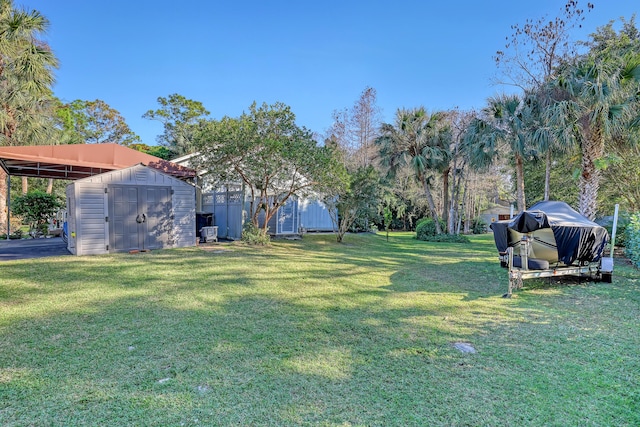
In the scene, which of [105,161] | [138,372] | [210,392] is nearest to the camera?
[210,392]

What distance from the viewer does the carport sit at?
10188 millimetres

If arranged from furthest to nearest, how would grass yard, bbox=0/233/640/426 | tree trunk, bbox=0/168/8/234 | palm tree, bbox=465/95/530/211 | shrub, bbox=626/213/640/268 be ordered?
palm tree, bbox=465/95/530/211 → tree trunk, bbox=0/168/8/234 → shrub, bbox=626/213/640/268 → grass yard, bbox=0/233/640/426

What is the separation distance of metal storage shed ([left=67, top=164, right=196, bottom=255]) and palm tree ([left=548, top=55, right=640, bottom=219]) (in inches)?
501

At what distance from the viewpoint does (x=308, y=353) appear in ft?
10.5

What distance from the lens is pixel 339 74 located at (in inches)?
728

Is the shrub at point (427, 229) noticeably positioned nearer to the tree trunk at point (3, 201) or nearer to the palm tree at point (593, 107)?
the palm tree at point (593, 107)

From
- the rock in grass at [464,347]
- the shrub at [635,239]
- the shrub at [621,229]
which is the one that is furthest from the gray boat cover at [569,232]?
the shrub at [621,229]

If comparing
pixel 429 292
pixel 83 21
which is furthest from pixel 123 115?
pixel 429 292

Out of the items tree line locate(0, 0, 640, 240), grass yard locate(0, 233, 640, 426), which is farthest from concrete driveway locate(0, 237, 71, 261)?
tree line locate(0, 0, 640, 240)

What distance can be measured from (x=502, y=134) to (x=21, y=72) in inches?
731

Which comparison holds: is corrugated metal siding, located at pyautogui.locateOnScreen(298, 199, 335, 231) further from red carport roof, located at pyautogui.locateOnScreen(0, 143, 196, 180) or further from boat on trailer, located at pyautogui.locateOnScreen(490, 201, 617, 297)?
boat on trailer, located at pyautogui.locateOnScreen(490, 201, 617, 297)

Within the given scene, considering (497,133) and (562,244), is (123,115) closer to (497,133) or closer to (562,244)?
(497,133)

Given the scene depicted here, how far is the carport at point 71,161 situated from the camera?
1019cm

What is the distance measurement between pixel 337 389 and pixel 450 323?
231cm
